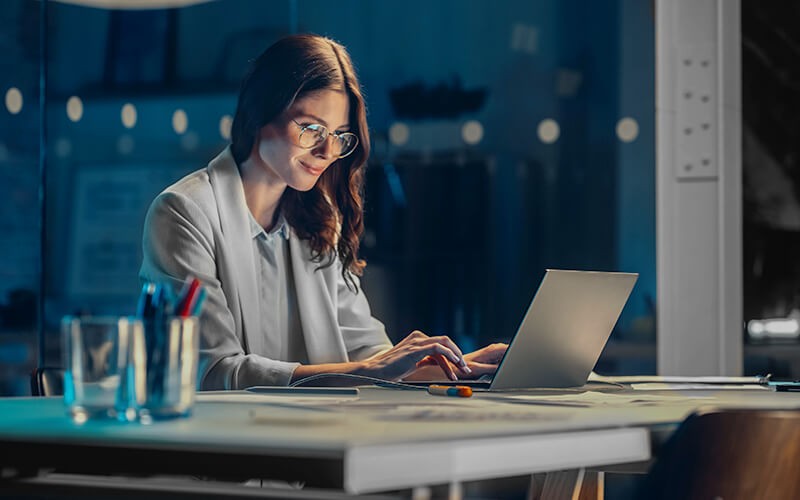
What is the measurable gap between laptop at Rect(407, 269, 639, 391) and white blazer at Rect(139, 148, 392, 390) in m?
0.48

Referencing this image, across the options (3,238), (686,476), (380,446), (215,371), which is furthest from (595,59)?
(380,446)

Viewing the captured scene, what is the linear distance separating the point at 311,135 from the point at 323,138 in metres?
0.04

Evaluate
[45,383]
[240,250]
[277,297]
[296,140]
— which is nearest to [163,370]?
[45,383]

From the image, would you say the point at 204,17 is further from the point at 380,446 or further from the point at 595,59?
the point at 380,446

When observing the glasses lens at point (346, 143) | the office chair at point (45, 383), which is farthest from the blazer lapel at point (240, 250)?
the office chair at point (45, 383)

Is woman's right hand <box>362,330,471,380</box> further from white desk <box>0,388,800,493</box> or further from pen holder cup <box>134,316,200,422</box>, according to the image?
pen holder cup <box>134,316,200,422</box>

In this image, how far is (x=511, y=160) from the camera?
3.35 m

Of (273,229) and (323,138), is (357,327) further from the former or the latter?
(323,138)

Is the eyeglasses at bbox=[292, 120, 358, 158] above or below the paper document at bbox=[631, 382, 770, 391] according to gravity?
Result: above

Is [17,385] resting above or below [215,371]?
below

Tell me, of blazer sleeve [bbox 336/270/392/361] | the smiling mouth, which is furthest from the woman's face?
blazer sleeve [bbox 336/270/392/361]

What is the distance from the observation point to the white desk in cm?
95

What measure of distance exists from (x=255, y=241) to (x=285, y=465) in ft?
5.08

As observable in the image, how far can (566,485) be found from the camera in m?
1.72
